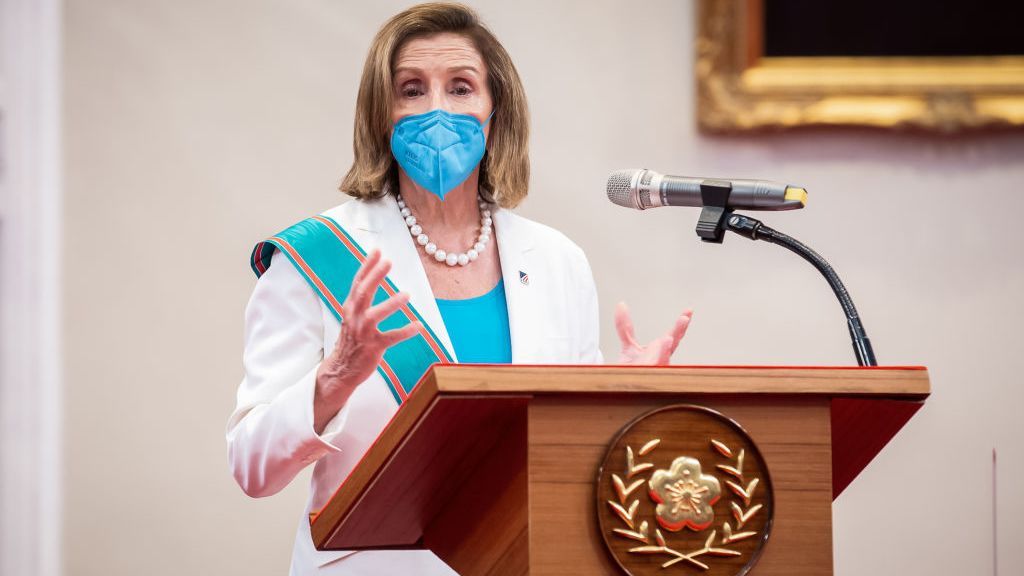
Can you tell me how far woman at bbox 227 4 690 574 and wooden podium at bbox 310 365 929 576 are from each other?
309 millimetres

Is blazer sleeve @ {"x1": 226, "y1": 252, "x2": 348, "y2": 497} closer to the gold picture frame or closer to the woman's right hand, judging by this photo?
the woman's right hand

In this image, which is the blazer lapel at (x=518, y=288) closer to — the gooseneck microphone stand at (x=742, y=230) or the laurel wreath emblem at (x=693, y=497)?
the gooseneck microphone stand at (x=742, y=230)

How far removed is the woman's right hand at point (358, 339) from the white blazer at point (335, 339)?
1.6 inches

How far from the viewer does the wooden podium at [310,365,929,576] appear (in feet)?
3.63

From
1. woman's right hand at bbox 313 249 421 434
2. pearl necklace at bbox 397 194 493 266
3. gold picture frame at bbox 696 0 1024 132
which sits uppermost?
gold picture frame at bbox 696 0 1024 132

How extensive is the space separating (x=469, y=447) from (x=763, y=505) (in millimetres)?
326

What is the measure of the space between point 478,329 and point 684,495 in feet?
2.87

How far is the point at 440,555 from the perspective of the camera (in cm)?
Answer: 148

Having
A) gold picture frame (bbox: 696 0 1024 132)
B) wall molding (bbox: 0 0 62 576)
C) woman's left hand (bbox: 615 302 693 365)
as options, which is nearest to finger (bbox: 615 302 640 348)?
woman's left hand (bbox: 615 302 693 365)

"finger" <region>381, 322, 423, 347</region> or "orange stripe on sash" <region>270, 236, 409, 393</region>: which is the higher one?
"orange stripe on sash" <region>270, 236, 409, 393</region>

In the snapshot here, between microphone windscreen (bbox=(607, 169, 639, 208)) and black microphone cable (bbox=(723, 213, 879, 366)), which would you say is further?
microphone windscreen (bbox=(607, 169, 639, 208))

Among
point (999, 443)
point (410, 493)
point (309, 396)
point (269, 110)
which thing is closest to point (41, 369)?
point (269, 110)

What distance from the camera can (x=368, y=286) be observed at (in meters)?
1.29

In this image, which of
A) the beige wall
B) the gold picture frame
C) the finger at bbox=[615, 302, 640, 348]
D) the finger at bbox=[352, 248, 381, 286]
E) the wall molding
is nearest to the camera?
the finger at bbox=[352, 248, 381, 286]
